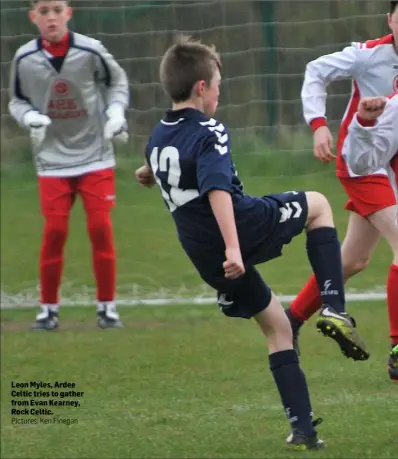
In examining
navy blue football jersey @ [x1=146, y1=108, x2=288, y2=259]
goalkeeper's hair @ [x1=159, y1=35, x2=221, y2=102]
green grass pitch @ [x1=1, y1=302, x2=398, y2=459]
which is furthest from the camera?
green grass pitch @ [x1=1, y1=302, x2=398, y2=459]

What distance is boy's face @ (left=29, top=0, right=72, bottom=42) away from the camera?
8.17 metres

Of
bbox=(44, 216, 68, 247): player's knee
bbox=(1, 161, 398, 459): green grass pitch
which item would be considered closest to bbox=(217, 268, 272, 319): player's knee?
bbox=(1, 161, 398, 459): green grass pitch

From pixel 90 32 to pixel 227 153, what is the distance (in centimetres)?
617

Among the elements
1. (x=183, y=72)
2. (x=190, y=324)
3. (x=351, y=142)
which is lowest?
(x=190, y=324)

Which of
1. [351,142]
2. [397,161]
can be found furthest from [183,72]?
[397,161]

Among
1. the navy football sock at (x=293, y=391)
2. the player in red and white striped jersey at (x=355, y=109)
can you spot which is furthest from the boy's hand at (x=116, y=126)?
the navy football sock at (x=293, y=391)

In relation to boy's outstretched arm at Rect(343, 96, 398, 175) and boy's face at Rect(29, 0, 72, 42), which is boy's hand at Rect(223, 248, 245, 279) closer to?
boy's outstretched arm at Rect(343, 96, 398, 175)

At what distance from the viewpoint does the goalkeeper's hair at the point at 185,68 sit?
5035 mm

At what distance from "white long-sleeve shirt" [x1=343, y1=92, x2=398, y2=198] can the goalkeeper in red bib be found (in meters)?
2.64

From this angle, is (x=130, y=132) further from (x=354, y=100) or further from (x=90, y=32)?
(x=354, y=100)

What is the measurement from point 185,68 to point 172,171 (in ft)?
1.37

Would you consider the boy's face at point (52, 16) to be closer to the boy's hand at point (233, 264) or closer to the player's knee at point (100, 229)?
the player's knee at point (100, 229)

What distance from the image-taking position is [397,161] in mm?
6199

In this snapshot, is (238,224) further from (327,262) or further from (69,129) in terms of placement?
(69,129)
